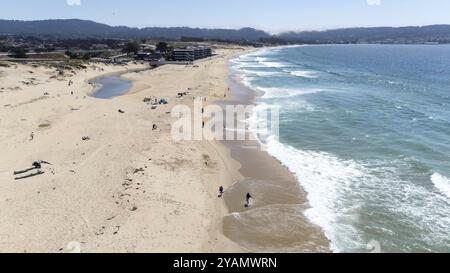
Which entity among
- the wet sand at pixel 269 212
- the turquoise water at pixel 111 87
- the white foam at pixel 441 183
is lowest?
the wet sand at pixel 269 212

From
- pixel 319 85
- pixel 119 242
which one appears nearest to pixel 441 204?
pixel 119 242

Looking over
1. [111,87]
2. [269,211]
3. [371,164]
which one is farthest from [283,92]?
[269,211]

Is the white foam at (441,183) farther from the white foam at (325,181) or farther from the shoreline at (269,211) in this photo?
the shoreline at (269,211)

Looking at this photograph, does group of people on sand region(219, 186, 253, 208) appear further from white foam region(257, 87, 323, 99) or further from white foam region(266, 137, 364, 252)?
white foam region(257, 87, 323, 99)

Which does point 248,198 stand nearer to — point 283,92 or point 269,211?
point 269,211

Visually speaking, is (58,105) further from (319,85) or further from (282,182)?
(319,85)

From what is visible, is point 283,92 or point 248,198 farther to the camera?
point 283,92

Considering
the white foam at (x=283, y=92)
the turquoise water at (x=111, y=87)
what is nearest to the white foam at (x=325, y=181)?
the white foam at (x=283, y=92)
